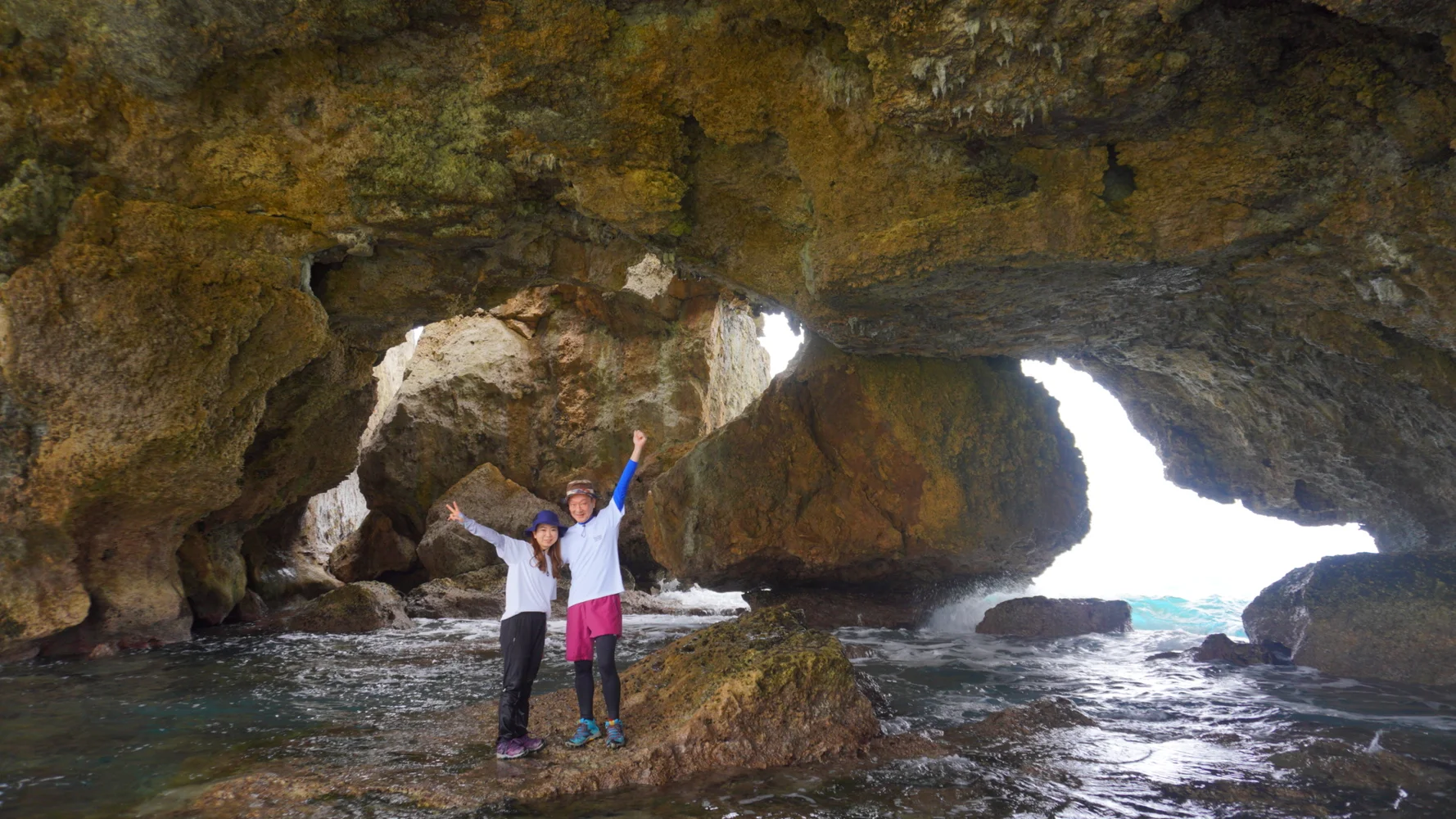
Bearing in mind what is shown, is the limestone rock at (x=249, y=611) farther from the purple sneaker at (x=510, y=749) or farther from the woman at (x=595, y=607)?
the woman at (x=595, y=607)

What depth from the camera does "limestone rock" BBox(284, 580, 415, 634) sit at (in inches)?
453

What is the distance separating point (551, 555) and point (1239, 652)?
7716 mm

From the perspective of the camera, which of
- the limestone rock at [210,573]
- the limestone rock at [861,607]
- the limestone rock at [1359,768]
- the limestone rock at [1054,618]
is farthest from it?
the limestone rock at [861,607]

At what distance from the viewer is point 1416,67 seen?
190 inches

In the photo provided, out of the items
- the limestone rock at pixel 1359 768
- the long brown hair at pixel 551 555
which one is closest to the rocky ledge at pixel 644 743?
the long brown hair at pixel 551 555

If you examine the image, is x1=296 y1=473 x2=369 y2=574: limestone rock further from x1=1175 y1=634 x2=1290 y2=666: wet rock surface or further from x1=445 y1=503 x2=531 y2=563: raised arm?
x1=1175 y1=634 x2=1290 y2=666: wet rock surface

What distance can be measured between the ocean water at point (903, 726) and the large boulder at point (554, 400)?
6.75 m

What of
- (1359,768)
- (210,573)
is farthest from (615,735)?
(210,573)

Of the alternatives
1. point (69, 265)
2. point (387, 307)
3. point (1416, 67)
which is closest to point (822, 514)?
point (387, 307)

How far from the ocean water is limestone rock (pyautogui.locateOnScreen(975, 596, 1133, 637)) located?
0.72m

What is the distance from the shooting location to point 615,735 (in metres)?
4.92

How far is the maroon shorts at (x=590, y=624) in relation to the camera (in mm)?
5059

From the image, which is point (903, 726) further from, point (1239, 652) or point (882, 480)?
point (1239, 652)

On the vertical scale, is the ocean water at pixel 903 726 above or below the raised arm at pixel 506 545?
below
